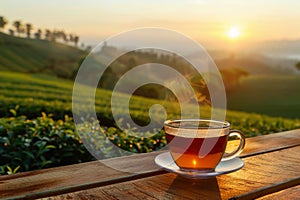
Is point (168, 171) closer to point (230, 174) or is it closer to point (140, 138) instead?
point (230, 174)

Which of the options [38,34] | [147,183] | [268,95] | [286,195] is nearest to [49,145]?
[147,183]

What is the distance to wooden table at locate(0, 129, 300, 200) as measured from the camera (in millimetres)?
674

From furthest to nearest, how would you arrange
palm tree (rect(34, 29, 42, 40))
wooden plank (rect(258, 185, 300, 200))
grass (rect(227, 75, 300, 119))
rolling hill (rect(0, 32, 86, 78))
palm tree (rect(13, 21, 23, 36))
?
palm tree (rect(34, 29, 42, 40)) → palm tree (rect(13, 21, 23, 36)) → rolling hill (rect(0, 32, 86, 78)) → grass (rect(227, 75, 300, 119)) → wooden plank (rect(258, 185, 300, 200))

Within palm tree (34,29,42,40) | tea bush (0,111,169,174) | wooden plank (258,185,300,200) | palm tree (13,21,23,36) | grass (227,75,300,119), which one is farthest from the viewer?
palm tree (34,29,42,40)

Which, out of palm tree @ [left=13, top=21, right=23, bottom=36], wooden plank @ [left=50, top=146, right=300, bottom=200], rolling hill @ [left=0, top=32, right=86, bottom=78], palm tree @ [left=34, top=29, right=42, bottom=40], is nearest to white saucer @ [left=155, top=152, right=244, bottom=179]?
wooden plank @ [left=50, top=146, right=300, bottom=200]

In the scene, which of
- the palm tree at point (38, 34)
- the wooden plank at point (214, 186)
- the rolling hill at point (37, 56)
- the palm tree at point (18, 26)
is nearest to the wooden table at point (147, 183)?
the wooden plank at point (214, 186)

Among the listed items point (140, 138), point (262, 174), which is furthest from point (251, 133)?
point (262, 174)

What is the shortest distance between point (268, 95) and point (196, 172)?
24.5m

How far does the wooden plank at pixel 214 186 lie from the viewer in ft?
2.20

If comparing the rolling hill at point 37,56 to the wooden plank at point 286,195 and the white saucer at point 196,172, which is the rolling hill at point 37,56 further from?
the wooden plank at point 286,195

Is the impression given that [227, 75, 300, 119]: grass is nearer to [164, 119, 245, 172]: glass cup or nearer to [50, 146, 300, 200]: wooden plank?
[50, 146, 300, 200]: wooden plank

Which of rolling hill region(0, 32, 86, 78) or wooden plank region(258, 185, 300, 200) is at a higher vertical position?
rolling hill region(0, 32, 86, 78)

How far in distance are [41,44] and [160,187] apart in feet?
86.0

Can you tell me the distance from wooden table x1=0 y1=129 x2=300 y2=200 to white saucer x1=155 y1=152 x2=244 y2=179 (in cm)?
2
